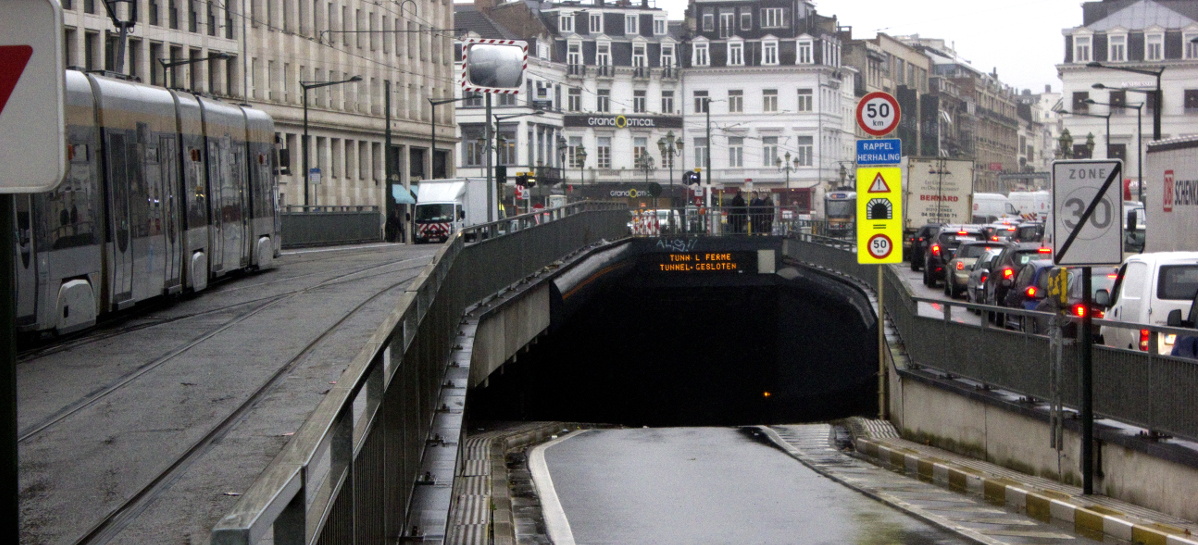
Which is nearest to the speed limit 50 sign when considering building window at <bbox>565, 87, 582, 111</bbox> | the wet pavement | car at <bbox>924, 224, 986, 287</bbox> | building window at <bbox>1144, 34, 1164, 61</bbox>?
the wet pavement

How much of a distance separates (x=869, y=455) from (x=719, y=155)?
88009 millimetres

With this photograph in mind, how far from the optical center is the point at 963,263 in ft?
109

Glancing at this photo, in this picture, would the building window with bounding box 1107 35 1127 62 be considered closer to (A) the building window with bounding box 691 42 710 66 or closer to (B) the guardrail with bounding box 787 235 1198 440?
(A) the building window with bounding box 691 42 710 66

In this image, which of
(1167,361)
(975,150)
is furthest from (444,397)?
(975,150)

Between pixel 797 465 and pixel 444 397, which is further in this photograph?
pixel 797 465

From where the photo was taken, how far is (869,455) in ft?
57.9

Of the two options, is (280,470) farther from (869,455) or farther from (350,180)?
(350,180)

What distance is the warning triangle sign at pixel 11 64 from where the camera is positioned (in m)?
4.20

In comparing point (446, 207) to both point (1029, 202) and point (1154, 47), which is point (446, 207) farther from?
point (1154, 47)

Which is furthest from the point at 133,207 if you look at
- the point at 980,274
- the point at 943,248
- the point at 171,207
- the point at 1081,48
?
the point at 1081,48

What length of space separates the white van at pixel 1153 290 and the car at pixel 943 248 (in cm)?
1876

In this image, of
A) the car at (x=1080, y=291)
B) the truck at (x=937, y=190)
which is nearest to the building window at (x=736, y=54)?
the truck at (x=937, y=190)

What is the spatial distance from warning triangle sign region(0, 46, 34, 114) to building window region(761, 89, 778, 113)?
102m

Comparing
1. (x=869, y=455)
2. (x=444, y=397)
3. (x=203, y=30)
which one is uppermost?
(x=203, y=30)
